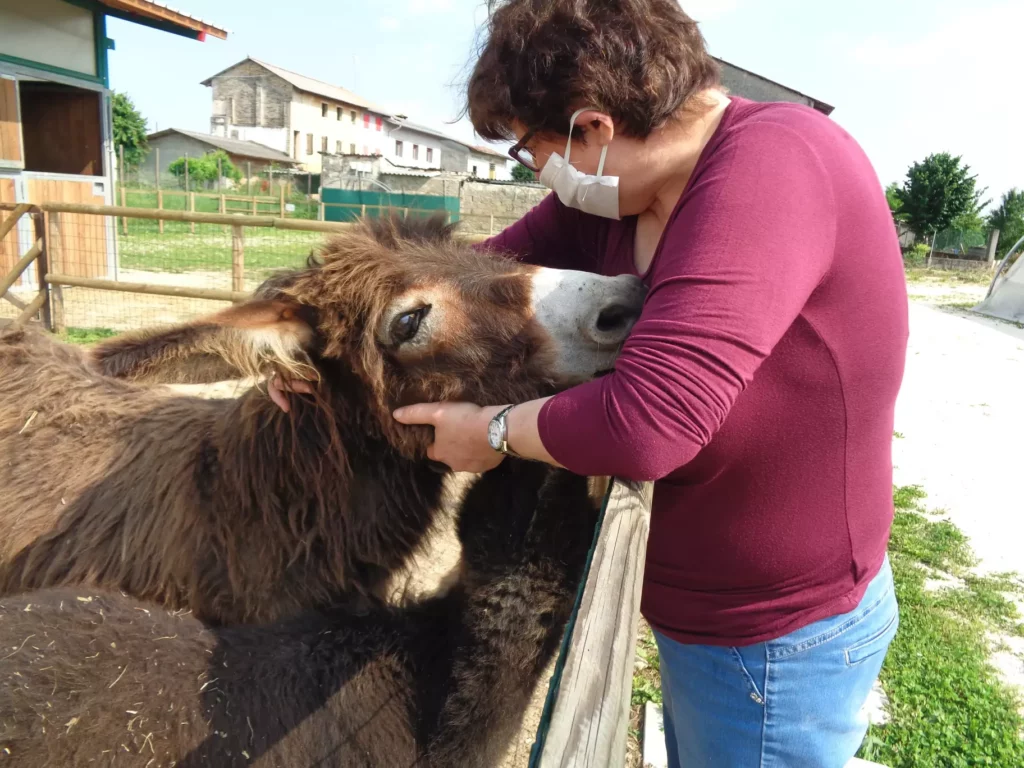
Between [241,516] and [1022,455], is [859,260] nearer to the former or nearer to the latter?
[241,516]

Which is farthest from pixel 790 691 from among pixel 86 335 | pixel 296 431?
pixel 86 335

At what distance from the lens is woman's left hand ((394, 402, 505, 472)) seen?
1623 millimetres

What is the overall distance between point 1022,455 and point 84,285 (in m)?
Result: 10.7

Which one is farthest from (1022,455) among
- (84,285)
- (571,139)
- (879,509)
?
(84,285)

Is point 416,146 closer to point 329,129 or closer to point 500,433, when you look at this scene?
point 329,129

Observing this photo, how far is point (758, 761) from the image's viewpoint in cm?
162

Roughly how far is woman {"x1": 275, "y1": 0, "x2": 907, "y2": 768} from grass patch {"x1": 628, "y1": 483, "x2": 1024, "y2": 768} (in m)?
1.72

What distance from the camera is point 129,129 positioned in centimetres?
4984

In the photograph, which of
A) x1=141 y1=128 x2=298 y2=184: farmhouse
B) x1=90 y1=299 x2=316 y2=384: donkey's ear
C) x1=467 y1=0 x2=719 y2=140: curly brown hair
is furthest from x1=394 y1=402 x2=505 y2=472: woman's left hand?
x1=141 y1=128 x2=298 y2=184: farmhouse

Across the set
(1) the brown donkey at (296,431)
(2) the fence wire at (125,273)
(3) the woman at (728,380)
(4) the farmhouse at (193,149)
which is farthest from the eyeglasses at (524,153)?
(4) the farmhouse at (193,149)

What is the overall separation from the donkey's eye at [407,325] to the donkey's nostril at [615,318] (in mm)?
501

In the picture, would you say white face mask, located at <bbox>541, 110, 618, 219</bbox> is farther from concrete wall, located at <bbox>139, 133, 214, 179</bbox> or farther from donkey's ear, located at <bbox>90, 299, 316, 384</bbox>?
concrete wall, located at <bbox>139, 133, 214, 179</bbox>

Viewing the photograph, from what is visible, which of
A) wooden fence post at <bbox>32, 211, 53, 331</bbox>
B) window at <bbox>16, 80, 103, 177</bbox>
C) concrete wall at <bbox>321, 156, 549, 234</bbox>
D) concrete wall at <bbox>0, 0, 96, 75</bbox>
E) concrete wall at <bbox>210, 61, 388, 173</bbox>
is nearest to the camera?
wooden fence post at <bbox>32, 211, 53, 331</bbox>

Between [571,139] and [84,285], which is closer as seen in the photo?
[571,139]
